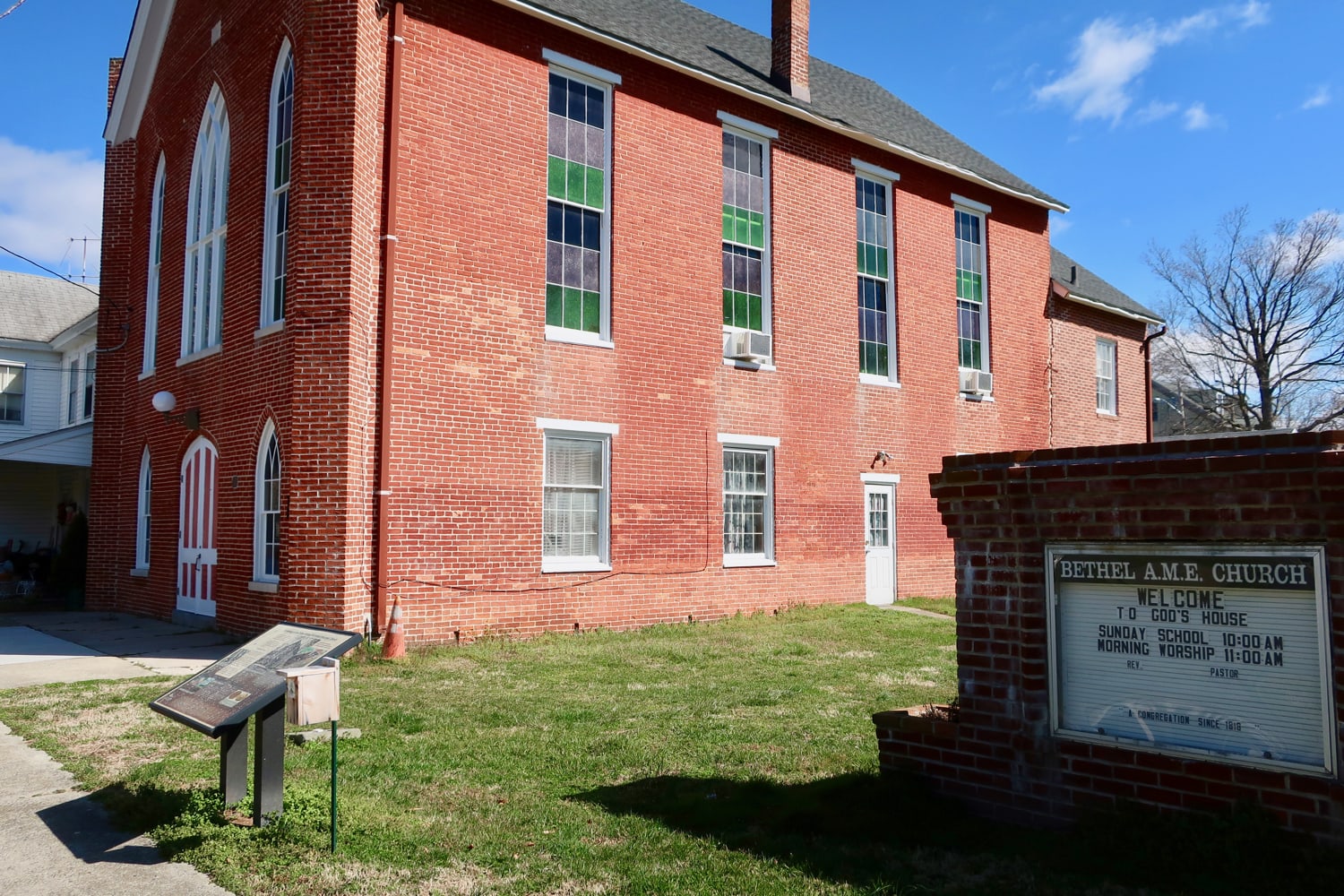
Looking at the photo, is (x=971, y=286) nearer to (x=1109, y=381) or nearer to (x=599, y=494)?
(x=1109, y=381)

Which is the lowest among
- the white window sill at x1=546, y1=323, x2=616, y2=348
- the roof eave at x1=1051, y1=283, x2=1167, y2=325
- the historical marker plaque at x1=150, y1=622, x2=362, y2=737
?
the historical marker plaque at x1=150, y1=622, x2=362, y2=737

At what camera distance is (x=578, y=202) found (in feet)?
47.2

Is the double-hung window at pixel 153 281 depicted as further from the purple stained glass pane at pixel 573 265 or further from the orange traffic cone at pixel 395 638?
the orange traffic cone at pixel 395 638

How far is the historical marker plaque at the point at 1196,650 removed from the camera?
402 cm

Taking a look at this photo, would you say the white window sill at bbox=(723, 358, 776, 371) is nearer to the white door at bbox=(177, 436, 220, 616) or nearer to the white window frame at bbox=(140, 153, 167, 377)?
the white door at bbox=(177, 436, 220, 616)

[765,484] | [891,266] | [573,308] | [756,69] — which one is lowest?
[765,484]

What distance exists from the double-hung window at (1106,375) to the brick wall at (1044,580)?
68.6 feet

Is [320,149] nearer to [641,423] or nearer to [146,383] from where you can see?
[641,423]

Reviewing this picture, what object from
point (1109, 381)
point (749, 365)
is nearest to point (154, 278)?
point (749, 365)

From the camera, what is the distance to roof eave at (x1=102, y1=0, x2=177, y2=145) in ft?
55.9

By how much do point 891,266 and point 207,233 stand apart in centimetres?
1161

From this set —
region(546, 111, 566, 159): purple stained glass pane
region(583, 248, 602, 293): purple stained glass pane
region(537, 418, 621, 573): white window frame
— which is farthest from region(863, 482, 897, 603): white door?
region(546, 111, 566, 159): purple stained glass pane

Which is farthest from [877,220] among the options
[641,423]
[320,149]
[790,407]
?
[320,149]

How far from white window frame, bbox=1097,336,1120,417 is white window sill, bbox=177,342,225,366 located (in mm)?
19113
